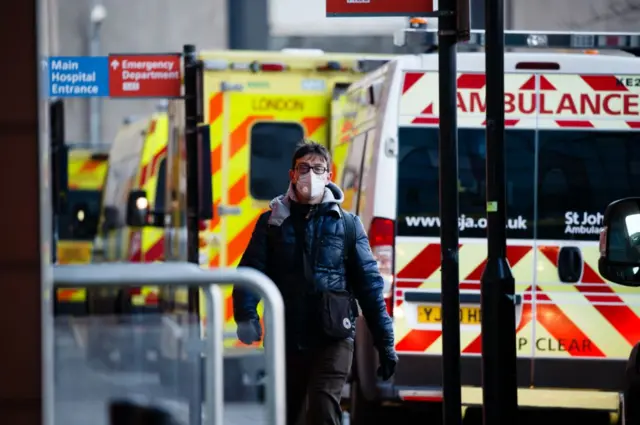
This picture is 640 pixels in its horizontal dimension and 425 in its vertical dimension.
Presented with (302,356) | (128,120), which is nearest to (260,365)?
(302,356)

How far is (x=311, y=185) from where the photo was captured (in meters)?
7.02

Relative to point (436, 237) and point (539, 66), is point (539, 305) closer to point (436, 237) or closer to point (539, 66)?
point (436, 237)

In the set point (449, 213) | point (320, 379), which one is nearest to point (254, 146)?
point (449, 213)

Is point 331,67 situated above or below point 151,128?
above

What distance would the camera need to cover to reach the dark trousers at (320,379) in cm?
687

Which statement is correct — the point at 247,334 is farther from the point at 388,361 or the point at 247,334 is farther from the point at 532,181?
the point at 532,181

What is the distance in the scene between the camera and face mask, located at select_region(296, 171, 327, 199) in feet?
23.0

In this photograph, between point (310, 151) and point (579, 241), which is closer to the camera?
point (310, 151)

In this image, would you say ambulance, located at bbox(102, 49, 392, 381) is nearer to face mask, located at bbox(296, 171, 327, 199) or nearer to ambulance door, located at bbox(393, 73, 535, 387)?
ambulance door, located at bbox(393, 73, 535, 387)

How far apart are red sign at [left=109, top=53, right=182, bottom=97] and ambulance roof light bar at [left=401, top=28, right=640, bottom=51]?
2.04m

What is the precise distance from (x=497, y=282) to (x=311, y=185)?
1276mm

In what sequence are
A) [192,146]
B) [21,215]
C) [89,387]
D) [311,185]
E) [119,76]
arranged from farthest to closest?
[119,76], [192,146], [311,185], [89,387], [21,215]

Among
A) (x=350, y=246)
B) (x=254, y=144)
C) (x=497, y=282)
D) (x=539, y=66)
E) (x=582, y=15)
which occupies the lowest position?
(x=497, y=282)

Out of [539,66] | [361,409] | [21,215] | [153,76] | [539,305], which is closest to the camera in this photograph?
[21,215]
